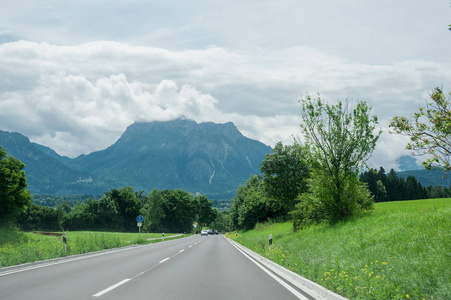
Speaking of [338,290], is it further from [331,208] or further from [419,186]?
[419,186]

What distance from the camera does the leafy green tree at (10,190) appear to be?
4281 centimetres

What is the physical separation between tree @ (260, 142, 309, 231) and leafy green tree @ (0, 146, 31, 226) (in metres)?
29.1

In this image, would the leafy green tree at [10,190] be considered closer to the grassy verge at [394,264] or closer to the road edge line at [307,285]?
the grassy verge at [394,264]

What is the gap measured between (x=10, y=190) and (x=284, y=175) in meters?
31.0

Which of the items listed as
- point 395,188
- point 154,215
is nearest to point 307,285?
point 154,215

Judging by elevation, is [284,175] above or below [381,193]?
above

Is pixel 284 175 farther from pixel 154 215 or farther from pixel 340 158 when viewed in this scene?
pixel 154 215

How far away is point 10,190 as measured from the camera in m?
42.8

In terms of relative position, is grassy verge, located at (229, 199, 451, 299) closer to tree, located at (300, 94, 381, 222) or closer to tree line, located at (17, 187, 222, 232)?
tree, located at (300, 94, 381, 222)

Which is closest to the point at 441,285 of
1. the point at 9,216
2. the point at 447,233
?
the point at 447,233

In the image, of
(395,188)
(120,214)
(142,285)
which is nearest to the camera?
(142,285)

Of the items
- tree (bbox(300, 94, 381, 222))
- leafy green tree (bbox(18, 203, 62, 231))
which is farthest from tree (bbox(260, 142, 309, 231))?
leafy green tree (bbox(18, 203, 62, 231))

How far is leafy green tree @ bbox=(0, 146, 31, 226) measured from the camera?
42.8m

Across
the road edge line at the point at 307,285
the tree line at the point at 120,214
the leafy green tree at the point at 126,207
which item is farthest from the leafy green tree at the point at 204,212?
the road edge line at the point at 307,285
